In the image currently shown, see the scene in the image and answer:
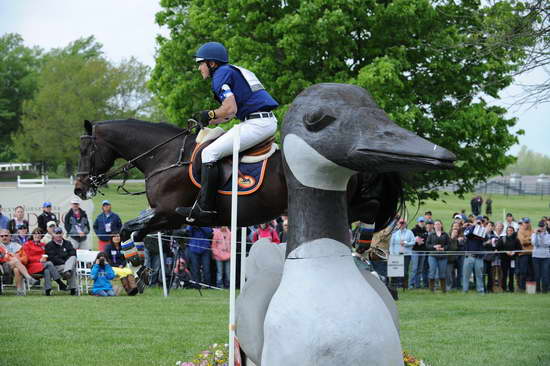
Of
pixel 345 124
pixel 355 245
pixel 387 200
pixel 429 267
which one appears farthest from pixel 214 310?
pixel 345 124

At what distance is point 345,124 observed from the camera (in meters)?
3.59

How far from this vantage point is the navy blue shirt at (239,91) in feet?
22.7

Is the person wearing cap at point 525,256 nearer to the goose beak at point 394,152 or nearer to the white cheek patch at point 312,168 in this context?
the white cheek patch at point 312,168

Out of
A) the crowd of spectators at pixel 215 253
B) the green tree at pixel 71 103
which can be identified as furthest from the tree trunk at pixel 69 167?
the crowd of spectators at pixel 215 253

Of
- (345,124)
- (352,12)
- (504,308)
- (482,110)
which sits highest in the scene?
(352,12)

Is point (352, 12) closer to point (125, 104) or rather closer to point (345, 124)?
point (345, 124)

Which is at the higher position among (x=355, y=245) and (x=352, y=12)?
(x=352, y=12)

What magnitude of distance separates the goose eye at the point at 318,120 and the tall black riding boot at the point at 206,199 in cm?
362

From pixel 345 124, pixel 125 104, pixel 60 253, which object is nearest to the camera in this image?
pixel 345 124

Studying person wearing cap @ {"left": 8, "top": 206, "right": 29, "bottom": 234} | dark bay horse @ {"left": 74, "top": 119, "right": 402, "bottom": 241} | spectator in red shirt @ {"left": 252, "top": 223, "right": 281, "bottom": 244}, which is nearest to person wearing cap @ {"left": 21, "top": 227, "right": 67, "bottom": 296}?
person wearing cap @ {"left": 8, "top": 206, "right": 29, "bottom": 234}

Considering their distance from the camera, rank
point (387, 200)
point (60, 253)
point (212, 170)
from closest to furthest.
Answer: point (387, 200) < point (212, 170) < point (60, 253)

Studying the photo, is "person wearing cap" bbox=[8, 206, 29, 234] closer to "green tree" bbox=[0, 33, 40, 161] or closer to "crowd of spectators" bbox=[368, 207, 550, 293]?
"crowd of spectators" bbox=[368, 207, 550, 293]

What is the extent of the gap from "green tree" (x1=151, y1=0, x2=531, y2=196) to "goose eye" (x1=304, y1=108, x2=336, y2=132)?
16.3 meters

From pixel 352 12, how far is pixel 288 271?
1873cm
